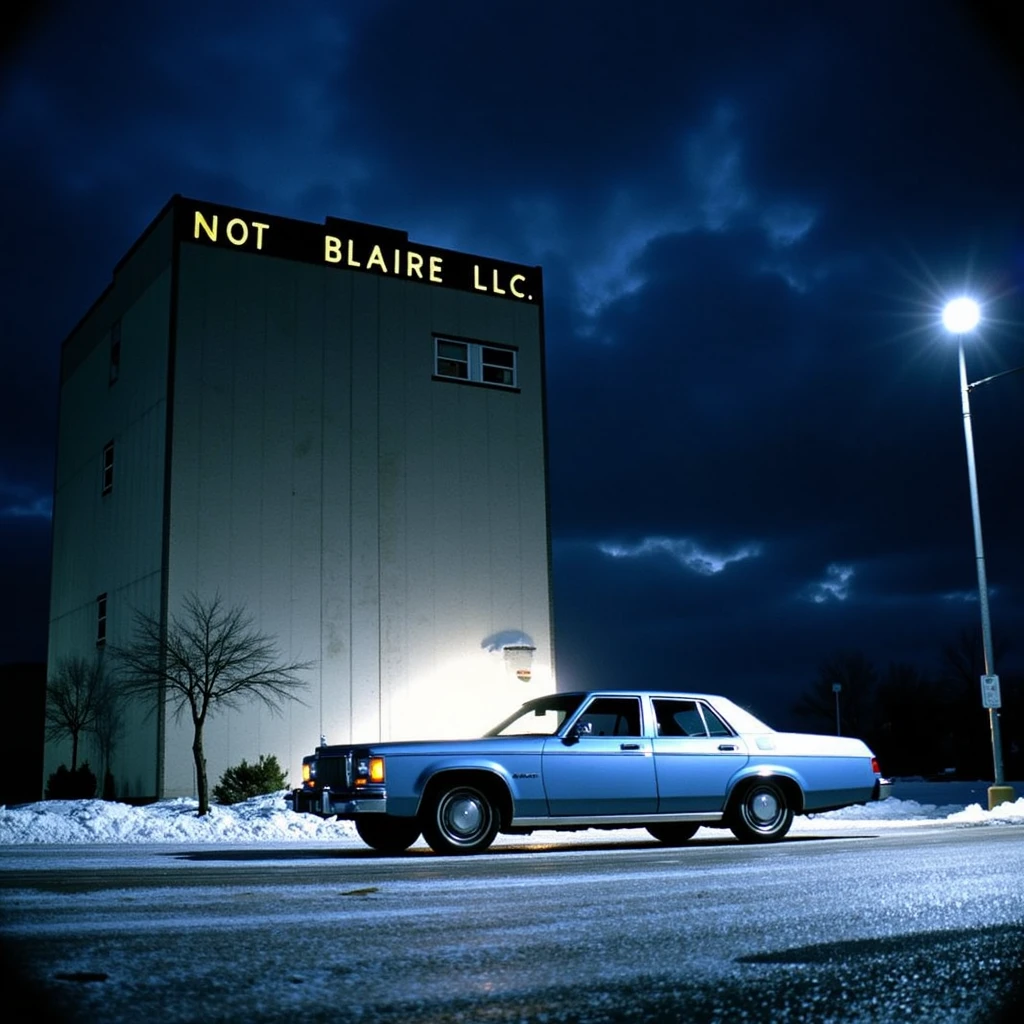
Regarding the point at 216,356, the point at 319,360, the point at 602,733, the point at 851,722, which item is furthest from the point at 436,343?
the point at 851,722

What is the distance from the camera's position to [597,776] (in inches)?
526

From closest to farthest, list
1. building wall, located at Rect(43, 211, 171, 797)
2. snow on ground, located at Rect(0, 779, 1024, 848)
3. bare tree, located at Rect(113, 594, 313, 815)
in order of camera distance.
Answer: snow on ground, located at Rect(0, 779, 1024, 848), bare tree, located at Rect(113, 594, 313, 815), building wall, located at Rect(43, 211, 171, 797)

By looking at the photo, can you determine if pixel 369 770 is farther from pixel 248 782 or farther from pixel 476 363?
pixel 476 363

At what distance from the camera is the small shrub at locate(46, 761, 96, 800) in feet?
113

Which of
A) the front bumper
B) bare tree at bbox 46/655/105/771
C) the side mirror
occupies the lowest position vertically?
the front bumper

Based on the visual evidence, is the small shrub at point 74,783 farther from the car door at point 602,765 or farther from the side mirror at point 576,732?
the side mirror at point 576,732

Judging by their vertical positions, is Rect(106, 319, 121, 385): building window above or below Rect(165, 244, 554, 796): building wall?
above

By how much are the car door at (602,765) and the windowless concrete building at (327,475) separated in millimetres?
17724

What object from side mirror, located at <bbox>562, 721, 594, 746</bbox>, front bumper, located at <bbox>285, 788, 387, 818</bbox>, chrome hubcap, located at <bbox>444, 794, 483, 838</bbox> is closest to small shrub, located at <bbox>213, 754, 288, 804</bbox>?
front bumper, located at <bbox>285, 788, 387, 818</bbox>

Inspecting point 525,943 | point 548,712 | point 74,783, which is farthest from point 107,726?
point 525,943

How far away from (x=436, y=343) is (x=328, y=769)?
74.0ft

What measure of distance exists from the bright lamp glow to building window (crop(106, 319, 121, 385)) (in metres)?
22.2

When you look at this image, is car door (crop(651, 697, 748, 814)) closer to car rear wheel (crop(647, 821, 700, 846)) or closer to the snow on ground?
car rear wheel (crop(647, 821, 700, 846))

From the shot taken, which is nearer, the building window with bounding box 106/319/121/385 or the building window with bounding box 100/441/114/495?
the building window with bounding box 100/441/114/495
